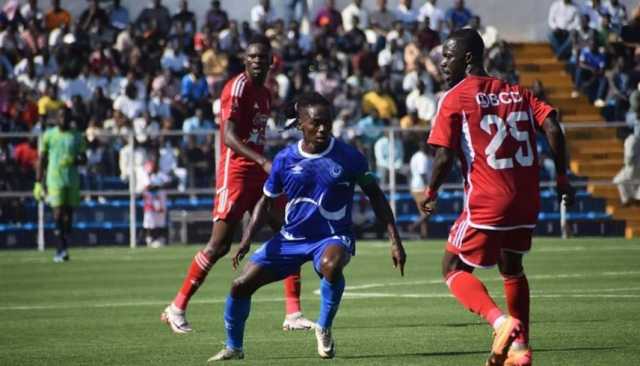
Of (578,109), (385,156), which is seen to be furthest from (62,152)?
(578,109)

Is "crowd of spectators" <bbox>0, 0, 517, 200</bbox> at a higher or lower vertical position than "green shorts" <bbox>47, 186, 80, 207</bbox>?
higher

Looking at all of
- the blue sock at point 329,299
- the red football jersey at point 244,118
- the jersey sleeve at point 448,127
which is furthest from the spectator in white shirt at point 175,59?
the jersey sleeve at point 448,127

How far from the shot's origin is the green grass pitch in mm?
11781

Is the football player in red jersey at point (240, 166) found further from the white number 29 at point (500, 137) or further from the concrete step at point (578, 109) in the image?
the concrete step at point (578, 109)

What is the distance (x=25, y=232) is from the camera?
30781mm

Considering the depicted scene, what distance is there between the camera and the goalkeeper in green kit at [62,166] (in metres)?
26.3

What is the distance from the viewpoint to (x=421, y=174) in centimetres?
3084

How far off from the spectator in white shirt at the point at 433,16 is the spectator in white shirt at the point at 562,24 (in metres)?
2.64

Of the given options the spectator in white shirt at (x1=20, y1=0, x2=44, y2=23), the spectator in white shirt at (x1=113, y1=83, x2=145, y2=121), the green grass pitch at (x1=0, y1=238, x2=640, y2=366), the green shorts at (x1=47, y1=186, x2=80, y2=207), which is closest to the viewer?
the green grass pitch at (x1=0, y1=238, x2=640, y2=366)

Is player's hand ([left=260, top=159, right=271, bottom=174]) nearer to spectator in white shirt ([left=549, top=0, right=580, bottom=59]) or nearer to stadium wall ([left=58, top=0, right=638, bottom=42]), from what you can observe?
spectator in white shirt ([left=549, top=0, right=580, bottom=59])

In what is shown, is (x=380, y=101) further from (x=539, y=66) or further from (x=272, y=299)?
(x=272, y=299)

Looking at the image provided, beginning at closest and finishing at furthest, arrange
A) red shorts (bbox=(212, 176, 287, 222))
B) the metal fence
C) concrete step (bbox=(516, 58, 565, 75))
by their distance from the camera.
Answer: red shorts (bbox=(212, 176, 287, 222))
the metal fence
concrete step (bbox=(516, 58, 565, 75))

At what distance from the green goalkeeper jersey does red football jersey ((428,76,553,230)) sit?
16681 mm

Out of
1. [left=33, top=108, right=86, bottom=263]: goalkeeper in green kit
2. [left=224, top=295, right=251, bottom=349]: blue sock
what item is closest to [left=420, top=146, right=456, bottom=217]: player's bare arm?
[left=224, top=295, right=251, bottom=349]: blue sock
